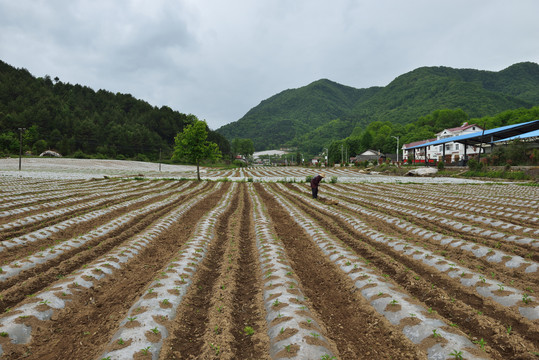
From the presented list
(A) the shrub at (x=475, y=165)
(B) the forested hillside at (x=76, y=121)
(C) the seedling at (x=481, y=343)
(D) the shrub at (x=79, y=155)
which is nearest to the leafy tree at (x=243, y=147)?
(B) the forested hillside at (x=76, y=121)

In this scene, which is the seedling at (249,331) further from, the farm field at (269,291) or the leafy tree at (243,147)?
the leafy tree at (243,147)

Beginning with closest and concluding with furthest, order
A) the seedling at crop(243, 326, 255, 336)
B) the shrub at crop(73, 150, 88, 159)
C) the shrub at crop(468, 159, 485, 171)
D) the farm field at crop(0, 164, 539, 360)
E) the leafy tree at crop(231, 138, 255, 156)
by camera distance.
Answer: the farm field at crop(0, 164, 539, 360) → the seedling at crop(243, 326, 255, 336) → the shrub at crop(468, 159, 485, 171) → the shrub at crop(73, 150, 88, 159) → the leafy tree at crop(231, 138, 255, 156)

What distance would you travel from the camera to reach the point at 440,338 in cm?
388

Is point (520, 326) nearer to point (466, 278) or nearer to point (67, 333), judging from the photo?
point (466, 278)

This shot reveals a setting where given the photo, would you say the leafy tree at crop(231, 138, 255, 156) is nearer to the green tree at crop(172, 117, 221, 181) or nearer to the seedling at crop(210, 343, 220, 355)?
the green tree at crop(172, 117, 221, 181)

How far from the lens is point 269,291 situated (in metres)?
5.65

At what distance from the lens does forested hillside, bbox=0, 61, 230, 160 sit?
306ft

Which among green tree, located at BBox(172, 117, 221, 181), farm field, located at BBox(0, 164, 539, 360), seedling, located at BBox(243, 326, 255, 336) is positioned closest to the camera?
farm field, located at BBox(0, 164, 539, 360)

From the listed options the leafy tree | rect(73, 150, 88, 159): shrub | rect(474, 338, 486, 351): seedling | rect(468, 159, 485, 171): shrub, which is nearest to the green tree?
rect(474, 338, 486, 351): seedling

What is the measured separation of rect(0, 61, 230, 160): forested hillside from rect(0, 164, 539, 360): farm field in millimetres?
94329

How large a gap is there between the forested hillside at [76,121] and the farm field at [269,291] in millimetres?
94329

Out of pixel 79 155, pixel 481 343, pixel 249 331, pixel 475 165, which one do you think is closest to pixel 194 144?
pixel 249 331

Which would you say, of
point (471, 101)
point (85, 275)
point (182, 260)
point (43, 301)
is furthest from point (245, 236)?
point (471, 101)

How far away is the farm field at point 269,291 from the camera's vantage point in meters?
3.95
